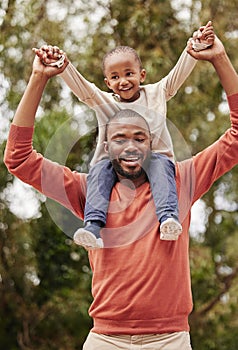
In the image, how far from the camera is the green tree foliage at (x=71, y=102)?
6.20 metres

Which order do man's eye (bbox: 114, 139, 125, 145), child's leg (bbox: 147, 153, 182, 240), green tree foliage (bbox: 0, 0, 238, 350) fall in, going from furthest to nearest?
green tree foliage (bbox: 0, 0, 238, 350) < man's eye (bbox: 114, 139, 125, 145) < child's leg (bbox: 147, 153, 182, 240)

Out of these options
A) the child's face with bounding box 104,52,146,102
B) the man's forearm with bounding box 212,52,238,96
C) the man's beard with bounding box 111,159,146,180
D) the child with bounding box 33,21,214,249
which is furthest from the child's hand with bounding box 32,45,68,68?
the man's forearm with bounding box 212,52,238,96

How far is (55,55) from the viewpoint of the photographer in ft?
A: 7.14

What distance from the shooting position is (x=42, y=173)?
7.51ft

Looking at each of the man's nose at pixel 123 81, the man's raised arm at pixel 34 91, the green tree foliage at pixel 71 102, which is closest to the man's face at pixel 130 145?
the man's nose at pixel 123 81

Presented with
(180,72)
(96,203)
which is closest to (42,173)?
(96,203)

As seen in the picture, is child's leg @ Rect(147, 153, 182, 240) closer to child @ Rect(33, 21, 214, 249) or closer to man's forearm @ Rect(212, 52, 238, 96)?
child @ Rect(33, 21, 214, 249)

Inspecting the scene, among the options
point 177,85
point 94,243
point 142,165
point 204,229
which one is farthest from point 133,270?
point 204,229

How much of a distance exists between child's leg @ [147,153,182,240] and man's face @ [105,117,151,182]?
0.04 meters

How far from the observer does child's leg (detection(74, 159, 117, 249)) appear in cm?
215

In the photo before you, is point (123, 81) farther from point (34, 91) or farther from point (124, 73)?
point (34, 91)

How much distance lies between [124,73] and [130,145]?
22 centimetres

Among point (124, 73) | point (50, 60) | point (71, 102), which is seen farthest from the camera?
point (71, 102)

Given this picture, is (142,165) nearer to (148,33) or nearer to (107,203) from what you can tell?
(107,203)
